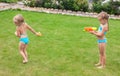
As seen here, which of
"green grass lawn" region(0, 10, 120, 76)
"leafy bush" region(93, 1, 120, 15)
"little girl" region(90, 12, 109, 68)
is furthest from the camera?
"leafy bush" region(93, 1, 120, 15)

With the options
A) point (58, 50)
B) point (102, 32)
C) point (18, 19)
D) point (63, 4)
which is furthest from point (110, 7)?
point (18, 19)

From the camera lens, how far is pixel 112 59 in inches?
299

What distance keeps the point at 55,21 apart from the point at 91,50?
11.6 feet

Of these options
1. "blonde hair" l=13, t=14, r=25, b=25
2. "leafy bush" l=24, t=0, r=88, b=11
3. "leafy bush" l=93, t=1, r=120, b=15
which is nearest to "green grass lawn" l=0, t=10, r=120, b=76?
"blonde hair" l=13, t=14, r=25, b=25

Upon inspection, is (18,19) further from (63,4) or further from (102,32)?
(63,4)

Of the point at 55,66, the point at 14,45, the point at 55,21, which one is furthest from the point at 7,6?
the point at 55,66

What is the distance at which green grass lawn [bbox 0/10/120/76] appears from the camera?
670cm

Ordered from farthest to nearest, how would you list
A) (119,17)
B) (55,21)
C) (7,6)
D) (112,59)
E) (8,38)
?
(7,6), (119,17), (55,21), (8,38), (112,59)

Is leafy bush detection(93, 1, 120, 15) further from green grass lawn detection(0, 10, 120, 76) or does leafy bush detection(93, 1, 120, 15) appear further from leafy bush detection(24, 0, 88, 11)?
green grass lawn detection(0, 10, 120, 76)

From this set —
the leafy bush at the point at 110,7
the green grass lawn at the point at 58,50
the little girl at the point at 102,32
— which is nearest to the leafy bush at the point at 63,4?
the leafy bush at the point at 110,7

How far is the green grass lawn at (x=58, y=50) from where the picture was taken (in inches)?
264

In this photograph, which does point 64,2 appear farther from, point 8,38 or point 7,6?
point 8,38

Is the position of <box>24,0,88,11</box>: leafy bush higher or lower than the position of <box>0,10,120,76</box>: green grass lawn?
higher

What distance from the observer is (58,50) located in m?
8.14
